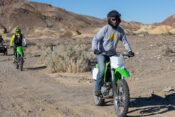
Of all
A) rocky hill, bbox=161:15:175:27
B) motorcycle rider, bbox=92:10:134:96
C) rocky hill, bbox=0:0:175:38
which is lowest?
motorcycle rider, bbox=92:10:134:96

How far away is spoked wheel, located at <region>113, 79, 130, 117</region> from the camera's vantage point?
214 inches

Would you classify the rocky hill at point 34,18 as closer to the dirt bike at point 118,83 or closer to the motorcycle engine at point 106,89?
the motorcycle engine at point 106,89

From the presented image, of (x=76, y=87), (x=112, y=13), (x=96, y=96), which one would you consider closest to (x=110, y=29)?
(x=112, y=13)

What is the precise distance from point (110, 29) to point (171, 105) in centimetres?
211

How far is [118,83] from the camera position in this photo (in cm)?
576

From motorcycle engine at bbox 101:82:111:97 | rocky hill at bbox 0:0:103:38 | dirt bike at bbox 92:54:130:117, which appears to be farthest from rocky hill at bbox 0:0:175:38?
dirt bike at bbox 92:54:130:117

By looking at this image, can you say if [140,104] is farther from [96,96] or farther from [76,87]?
[76,87]

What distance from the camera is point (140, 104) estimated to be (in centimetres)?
677

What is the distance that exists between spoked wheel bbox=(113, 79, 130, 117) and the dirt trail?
0.97 feet

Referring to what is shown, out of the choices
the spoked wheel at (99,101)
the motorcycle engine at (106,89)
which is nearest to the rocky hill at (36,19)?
the spoked wheel at (99,101)

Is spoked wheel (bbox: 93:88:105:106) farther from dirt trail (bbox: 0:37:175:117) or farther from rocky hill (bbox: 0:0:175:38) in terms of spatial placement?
rocky hill (bbox: 0:0:175:38)

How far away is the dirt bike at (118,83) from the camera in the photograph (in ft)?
18.0

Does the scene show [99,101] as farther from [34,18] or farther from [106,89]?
[34,18]

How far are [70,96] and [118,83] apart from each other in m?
2.57
